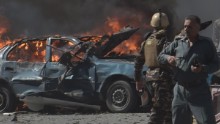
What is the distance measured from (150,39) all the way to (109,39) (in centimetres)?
516

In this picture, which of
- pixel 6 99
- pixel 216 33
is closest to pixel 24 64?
pixel 6 99

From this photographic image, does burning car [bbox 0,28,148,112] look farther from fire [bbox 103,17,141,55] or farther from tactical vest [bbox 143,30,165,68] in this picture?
tactical vest [bbox 143,30,165,68]

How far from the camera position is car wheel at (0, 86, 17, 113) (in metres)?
12.2

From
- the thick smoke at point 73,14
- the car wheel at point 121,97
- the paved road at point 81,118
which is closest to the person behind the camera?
the paved road at point 81,118

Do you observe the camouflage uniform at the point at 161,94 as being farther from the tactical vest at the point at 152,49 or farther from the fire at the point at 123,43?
the fire at the point at 123,43

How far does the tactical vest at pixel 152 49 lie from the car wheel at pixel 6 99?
19.7ft

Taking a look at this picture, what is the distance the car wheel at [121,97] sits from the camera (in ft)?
36.6

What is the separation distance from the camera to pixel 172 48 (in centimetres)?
588

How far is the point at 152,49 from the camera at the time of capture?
6.74 meters

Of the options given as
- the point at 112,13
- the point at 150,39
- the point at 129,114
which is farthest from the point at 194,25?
the point at 112,13

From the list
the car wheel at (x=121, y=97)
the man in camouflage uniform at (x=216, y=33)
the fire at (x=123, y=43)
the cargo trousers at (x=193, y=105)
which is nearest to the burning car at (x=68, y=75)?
the car wheel at (x=121, y=97)

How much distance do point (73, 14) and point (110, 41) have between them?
758cm

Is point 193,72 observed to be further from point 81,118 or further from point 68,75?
point 68,75

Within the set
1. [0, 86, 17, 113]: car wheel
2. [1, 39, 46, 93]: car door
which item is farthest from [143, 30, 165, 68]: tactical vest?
[0, 86, 17, 113]: car wheel
